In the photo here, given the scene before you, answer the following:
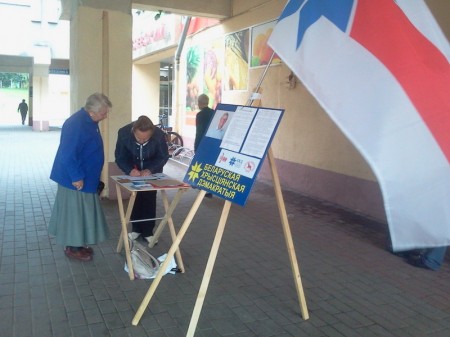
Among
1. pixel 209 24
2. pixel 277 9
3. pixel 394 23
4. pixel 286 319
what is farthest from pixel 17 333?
pixel 209 24

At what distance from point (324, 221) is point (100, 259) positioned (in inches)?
126

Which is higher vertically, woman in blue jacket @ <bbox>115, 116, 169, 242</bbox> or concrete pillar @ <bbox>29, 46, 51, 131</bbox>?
concrete pillar @ <bbox>29, 46, 51, 131</bbox>

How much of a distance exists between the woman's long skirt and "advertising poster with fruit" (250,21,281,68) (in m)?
5.52

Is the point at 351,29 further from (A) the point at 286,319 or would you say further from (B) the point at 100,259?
(B) the point at 100,259

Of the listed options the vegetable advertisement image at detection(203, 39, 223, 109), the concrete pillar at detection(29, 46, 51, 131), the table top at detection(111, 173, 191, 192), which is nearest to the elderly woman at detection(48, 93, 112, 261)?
the table top at detection(111, 173, 191, 192)

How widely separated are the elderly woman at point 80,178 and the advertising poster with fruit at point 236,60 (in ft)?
19.9

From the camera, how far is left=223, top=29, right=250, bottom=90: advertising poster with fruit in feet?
32.3

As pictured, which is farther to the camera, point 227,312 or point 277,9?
point 277,9

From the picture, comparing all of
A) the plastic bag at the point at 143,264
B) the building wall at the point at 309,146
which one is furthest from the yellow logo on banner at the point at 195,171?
the building wall at the point at 309,146

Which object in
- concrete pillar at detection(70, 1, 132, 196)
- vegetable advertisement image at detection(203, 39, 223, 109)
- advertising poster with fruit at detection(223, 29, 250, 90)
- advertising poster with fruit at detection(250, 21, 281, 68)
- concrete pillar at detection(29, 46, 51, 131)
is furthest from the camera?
concrete pillar at detection(29, 46, 51, 131)

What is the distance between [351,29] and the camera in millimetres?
2404

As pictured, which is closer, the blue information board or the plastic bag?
the blue information board

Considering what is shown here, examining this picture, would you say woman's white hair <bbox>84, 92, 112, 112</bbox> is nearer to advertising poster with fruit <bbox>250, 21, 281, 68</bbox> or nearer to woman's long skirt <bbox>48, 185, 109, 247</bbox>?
woman's long skirt <bbox>48, 185, 109, 247</bbox>

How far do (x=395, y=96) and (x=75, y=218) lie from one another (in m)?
3.22
